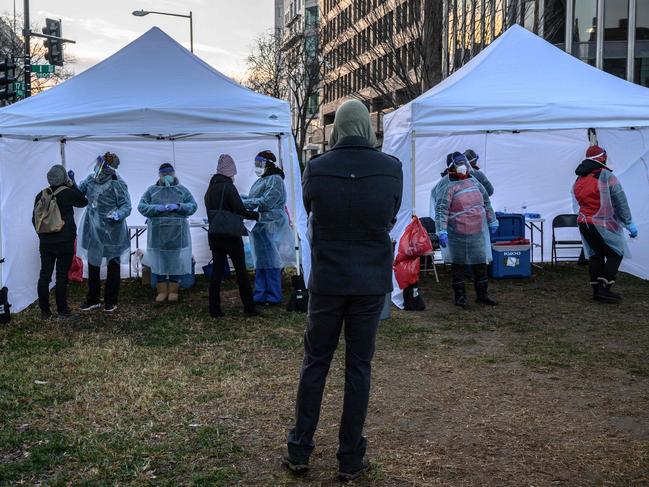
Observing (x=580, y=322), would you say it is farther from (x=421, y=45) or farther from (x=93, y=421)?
(x=421, y=45)

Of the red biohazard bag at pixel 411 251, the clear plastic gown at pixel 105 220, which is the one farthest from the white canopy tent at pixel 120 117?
the red biohazard bag at pixel 411 251

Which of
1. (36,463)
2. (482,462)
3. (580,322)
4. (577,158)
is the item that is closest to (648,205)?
(577,158)

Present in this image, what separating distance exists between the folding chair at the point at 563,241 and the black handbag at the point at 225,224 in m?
5.92

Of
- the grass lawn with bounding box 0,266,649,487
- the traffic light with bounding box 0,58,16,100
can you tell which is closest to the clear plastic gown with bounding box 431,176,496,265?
the grass lawn with bounding box 0,266,649,487

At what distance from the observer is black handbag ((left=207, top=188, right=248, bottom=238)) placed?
7.61 m

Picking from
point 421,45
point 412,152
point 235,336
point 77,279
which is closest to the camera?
point 235,336

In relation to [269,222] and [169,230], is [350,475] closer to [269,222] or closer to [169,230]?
[269,222]

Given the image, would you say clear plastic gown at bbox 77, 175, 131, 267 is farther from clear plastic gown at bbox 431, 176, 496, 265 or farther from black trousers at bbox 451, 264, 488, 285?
black trousers at bbox 451, 264, 488, 285

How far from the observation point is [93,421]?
4574mm

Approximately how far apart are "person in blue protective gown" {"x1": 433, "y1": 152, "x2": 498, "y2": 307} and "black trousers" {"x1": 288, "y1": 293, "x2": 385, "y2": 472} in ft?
15.3

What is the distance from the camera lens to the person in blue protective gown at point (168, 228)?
336 inches

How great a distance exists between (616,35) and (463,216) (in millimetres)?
26978

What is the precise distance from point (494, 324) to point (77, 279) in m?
6.11

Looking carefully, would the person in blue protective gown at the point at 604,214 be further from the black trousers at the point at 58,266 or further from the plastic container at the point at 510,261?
the black trousers at the point at 58,266
